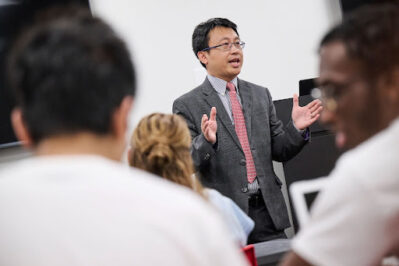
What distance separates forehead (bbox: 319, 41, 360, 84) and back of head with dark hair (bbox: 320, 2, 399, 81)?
0.04 feet

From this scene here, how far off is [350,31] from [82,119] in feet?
1.80

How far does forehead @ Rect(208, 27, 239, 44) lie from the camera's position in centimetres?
328

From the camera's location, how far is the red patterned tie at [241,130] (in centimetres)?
297

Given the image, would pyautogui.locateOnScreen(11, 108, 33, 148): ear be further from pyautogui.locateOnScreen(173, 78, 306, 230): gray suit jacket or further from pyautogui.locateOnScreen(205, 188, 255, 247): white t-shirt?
pyautogui.locateOnScreen(173, 78, 306, 230): gray suit jacket

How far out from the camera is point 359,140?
46.3 inches

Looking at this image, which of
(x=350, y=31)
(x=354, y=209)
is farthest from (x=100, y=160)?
(x=350, y=31)

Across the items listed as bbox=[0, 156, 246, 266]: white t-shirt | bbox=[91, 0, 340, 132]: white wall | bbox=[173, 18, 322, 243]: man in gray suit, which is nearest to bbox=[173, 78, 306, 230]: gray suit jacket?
bbox=[173, 18, 322, 243]: man in gray suit

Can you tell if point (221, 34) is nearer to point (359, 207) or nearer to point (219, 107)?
point (219, 107)

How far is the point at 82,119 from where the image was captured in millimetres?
880

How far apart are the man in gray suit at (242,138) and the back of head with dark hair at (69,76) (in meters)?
1.84

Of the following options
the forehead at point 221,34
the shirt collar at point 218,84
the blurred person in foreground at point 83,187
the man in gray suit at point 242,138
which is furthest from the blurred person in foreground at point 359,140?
the forehead at point 221,34

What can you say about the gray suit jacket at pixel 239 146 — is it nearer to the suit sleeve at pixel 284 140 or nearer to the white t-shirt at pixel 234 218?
the suit sleeve at pixel 284 140

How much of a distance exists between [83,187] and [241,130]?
2273 millimetres

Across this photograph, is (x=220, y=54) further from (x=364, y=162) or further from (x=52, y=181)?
(x=52, y=181)
